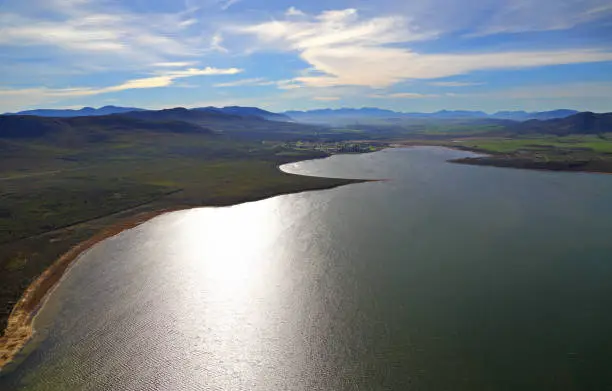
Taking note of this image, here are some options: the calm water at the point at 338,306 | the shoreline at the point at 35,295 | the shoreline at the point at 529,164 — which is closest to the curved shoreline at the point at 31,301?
the shoreline at the point at 35,295

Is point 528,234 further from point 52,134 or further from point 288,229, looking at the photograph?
point 52,134

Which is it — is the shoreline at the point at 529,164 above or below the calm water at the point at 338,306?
above

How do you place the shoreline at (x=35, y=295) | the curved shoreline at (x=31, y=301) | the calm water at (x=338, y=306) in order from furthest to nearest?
the shoreline at (x=35, y=295) < the curved shoreline at (x=31, y=301) < the calm water at (x=338, y=306)

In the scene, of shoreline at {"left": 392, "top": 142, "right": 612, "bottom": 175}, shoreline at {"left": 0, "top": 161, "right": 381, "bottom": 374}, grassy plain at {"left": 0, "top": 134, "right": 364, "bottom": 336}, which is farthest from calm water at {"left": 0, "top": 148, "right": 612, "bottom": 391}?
shoreline at {"left": 392, "top": 142, "right": 612, "bottom": 175}

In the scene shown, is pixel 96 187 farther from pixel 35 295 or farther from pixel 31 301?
pixel 31 301

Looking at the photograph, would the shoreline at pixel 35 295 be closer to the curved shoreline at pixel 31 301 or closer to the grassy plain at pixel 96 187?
the curved shoreline at pixel 31 301

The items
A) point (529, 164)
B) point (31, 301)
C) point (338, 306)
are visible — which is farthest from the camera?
point (529, 164)

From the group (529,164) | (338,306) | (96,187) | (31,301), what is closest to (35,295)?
(31,301)
